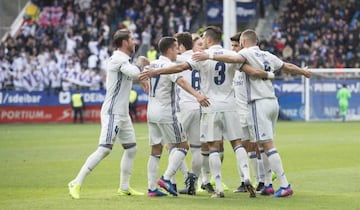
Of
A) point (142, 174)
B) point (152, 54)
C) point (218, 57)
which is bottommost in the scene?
point (142, 174)

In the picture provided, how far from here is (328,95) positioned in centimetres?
4016

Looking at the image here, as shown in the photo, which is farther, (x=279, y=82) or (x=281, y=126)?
(x=279, y=82)

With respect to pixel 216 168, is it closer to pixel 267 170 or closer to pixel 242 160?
pixel 242 160

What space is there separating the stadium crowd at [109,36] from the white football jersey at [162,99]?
28216 mm

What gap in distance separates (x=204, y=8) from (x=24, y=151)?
1034 inches

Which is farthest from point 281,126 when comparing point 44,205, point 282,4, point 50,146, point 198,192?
point 44,205

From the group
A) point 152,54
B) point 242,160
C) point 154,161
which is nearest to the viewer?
point 242,160

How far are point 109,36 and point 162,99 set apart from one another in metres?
33.2

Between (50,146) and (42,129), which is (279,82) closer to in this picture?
(42,129)

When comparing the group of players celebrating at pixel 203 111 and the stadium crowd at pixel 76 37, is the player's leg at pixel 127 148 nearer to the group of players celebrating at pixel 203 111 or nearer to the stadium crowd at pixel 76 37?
the group of players celebrating at pixel 203 111

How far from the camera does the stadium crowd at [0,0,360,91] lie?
4366 cm

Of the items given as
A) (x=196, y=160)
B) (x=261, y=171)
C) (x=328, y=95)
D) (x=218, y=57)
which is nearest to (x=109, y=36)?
(x=328, y=95)

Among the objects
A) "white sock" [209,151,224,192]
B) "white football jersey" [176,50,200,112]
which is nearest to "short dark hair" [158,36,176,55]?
"white football jersey" [176,50,200,112]

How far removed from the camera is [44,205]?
508 inches
